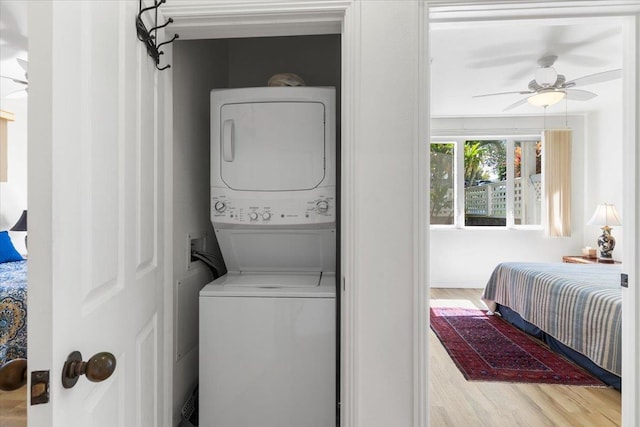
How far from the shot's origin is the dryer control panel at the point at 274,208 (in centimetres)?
175

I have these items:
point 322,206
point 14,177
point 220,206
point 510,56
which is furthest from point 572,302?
A: point 14,177

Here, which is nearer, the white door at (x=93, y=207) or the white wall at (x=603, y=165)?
the white door at (x=93, y=207)

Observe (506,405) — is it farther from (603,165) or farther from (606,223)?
(603,165)

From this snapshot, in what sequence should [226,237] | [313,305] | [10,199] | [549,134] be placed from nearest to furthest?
[313,305] < [226,237] < [10,199] < [549,134]

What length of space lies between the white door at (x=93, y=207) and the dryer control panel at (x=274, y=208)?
21.1 inches

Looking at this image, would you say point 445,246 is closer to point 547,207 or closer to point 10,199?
point 547,207

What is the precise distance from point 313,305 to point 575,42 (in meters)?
3.09

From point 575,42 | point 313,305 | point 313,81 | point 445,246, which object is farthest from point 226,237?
point 445,246

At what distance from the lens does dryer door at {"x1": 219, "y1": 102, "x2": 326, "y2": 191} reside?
1753 millimetres

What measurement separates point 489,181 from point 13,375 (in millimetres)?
5906

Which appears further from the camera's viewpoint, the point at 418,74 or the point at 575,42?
the point at 575,42

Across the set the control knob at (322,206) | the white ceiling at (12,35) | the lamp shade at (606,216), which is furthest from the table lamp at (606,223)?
the white ceiling at (12,35)

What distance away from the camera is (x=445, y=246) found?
5.55m

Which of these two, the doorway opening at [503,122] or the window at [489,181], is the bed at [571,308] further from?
the window at [489,181]
